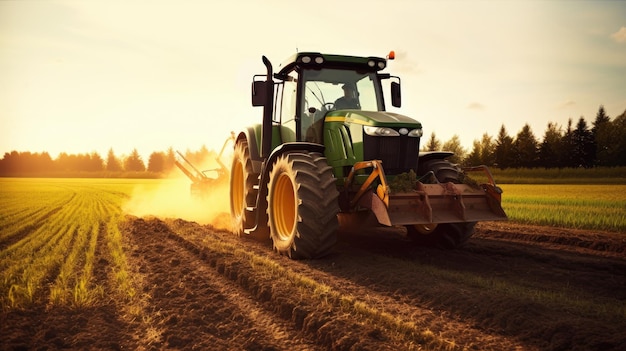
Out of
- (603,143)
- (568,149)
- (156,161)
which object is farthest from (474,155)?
(156,161)

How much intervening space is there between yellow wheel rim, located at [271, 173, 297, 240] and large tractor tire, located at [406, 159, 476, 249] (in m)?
2.15

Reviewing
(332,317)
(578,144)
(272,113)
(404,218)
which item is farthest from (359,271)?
(578,144)

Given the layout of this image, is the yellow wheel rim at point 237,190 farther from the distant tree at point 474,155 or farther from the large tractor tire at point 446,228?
the distant tree at point 474,155

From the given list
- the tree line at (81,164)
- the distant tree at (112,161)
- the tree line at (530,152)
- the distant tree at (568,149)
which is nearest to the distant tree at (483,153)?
the tree line at (530,152)

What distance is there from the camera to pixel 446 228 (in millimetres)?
7379

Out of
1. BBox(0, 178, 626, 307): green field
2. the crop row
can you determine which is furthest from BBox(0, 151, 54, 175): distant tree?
the crop row

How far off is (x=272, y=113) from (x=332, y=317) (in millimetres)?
4629

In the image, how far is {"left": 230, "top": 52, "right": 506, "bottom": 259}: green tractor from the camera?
6176 millimetres

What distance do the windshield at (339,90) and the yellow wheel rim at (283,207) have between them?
1302 millimetres

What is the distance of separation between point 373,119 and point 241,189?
4.08 m

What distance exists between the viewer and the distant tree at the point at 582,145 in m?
50.2

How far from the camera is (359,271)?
5.84 meters

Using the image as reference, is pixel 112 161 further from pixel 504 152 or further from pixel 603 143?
pixel 603 143

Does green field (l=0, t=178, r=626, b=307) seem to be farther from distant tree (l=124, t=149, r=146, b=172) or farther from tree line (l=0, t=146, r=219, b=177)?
distant tree (l=124, t=149, r=146, b=172)
